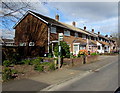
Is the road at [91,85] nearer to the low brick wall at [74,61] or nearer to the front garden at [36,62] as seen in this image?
the front garden at [36,62]

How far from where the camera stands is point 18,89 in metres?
5.91

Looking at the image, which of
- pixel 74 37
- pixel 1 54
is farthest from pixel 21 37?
pixel 74 37

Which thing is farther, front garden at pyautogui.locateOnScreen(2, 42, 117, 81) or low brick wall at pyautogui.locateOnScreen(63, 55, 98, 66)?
low brick wall at pyautogui.locateOnScreen(63, 55, 98, 66)

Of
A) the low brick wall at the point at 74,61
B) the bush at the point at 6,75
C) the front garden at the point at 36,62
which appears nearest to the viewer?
the bush at the point at 6,75

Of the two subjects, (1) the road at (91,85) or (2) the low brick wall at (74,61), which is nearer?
(1) the road at (91,85)

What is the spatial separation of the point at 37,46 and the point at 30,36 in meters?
2.15

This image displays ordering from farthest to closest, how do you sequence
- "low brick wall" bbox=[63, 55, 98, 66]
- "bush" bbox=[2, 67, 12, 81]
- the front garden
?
1. "low brick wall" bbox=[63, 55, 98, 66]
2. the front garden
3. "bush" bbox=[2, 67, 12, 81]

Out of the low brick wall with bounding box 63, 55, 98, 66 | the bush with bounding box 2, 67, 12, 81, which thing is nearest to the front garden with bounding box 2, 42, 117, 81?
the low brick wall with bounding box 63, 55, 98, 66

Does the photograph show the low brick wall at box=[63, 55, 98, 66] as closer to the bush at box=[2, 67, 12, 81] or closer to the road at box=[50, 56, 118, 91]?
the road at box=[50, 56, 118, 91]

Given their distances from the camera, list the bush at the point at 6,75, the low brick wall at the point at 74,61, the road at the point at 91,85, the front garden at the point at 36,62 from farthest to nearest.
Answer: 1. the low brick wall at the point at 74,61
2. the front garden at the point at 36,62
3. the bush at the point at 6,75
4. the road at the point at 91,85

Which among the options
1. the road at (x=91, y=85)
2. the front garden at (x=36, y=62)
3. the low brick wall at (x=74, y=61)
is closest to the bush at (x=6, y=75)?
the front garden at (x=36, y=62)

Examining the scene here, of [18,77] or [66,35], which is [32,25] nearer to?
[66,35]

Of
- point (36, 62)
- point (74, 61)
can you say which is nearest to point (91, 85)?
point (74, 61)

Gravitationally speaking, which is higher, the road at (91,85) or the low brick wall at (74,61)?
the low brick wall at (74,61)
